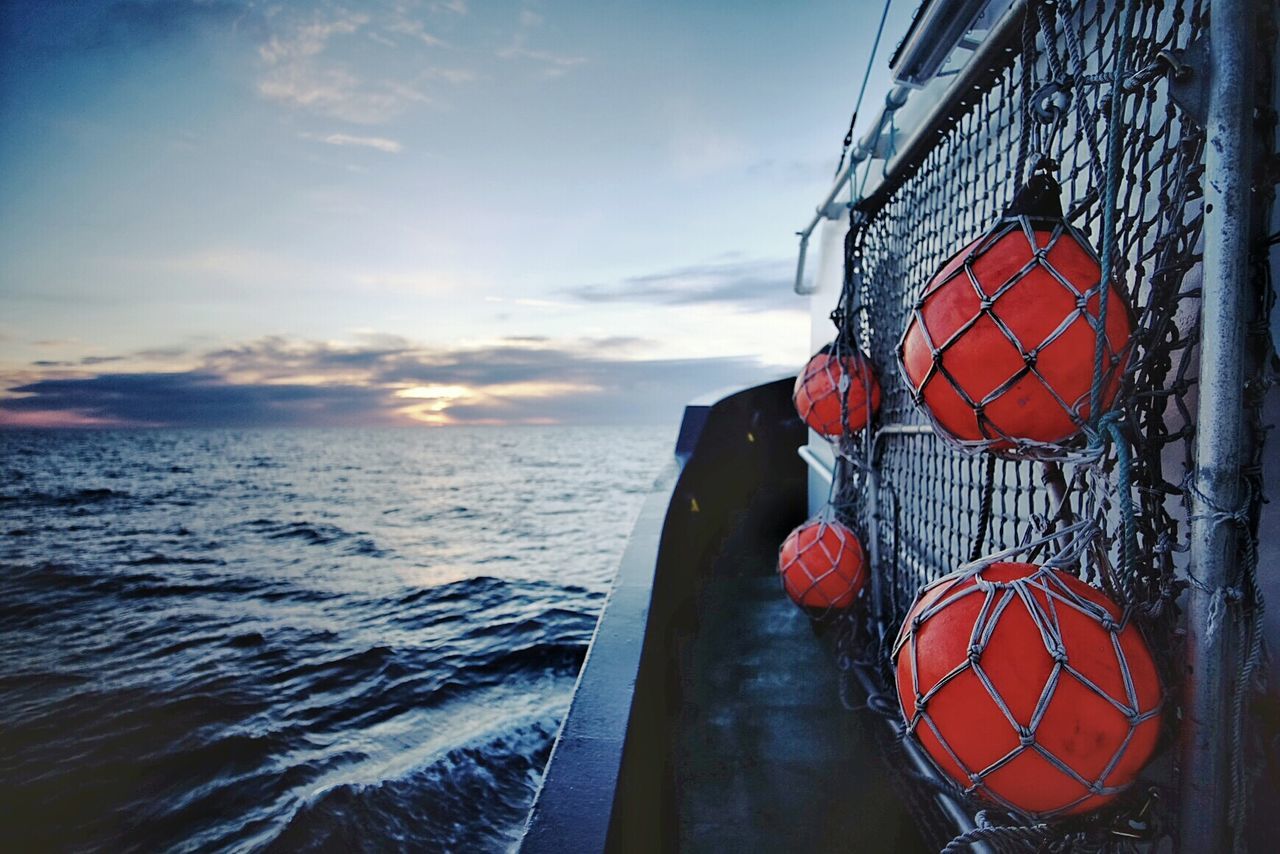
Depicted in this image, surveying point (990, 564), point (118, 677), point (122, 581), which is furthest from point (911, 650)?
point (122, 581)

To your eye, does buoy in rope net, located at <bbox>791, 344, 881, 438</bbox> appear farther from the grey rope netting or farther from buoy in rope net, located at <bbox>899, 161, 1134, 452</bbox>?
buoy in rope net, located at <bbox>899, 161, 1134, 452</bbox>

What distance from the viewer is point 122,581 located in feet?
34.0

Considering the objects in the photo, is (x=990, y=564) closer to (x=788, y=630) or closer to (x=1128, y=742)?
(x=1128, y=742)

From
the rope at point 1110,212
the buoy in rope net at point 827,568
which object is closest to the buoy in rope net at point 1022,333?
the rope at point 1110,212

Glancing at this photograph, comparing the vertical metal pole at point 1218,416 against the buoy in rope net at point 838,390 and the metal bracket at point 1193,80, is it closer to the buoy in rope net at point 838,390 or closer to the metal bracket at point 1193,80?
the metal bracket at point 1193,80

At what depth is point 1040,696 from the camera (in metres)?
1.12

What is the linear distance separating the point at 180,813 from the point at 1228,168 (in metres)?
5.83

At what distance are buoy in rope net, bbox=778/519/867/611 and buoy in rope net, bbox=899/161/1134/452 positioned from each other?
1904 millimetres

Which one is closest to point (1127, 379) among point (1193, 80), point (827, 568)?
point (1193, 80)

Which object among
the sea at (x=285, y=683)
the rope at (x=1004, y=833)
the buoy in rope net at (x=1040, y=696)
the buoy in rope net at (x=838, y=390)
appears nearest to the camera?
the buoy in rope net at (x=1040, y=696)

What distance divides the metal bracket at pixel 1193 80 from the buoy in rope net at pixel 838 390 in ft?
6.05

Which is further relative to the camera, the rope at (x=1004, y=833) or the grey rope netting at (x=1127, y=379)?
the rope at (x=1004, y=833)

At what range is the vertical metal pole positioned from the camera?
1.15 meters

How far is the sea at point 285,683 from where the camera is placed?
3.87 meters
